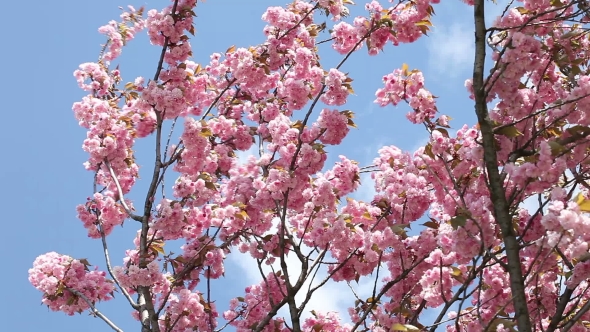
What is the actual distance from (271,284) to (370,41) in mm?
2557

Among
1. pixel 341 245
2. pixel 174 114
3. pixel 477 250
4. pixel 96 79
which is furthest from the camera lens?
pixel 96 79

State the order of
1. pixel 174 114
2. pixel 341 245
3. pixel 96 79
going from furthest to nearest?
pixel 96 79 → pixel 174 114 → pixel 341 245

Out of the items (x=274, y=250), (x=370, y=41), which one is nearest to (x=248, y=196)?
(x=274, y=250)

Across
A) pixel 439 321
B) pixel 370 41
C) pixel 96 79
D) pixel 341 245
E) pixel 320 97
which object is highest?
pixel 96 79

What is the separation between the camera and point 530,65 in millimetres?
3879

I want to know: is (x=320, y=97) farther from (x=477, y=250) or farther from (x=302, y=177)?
(x=477, y=250)

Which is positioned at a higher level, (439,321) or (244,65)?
(244,65)

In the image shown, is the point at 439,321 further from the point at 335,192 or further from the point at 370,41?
the point at 370,41

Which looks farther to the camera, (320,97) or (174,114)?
(174,114)

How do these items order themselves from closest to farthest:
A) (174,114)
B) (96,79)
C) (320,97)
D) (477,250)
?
(477,250) → (320,97) → (174,114) → (96,79)

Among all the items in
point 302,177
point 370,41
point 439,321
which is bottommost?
point 439,321

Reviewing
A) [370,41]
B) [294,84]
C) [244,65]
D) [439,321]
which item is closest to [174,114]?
[244,65]

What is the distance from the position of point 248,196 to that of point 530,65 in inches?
110

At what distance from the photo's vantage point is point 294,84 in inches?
212
